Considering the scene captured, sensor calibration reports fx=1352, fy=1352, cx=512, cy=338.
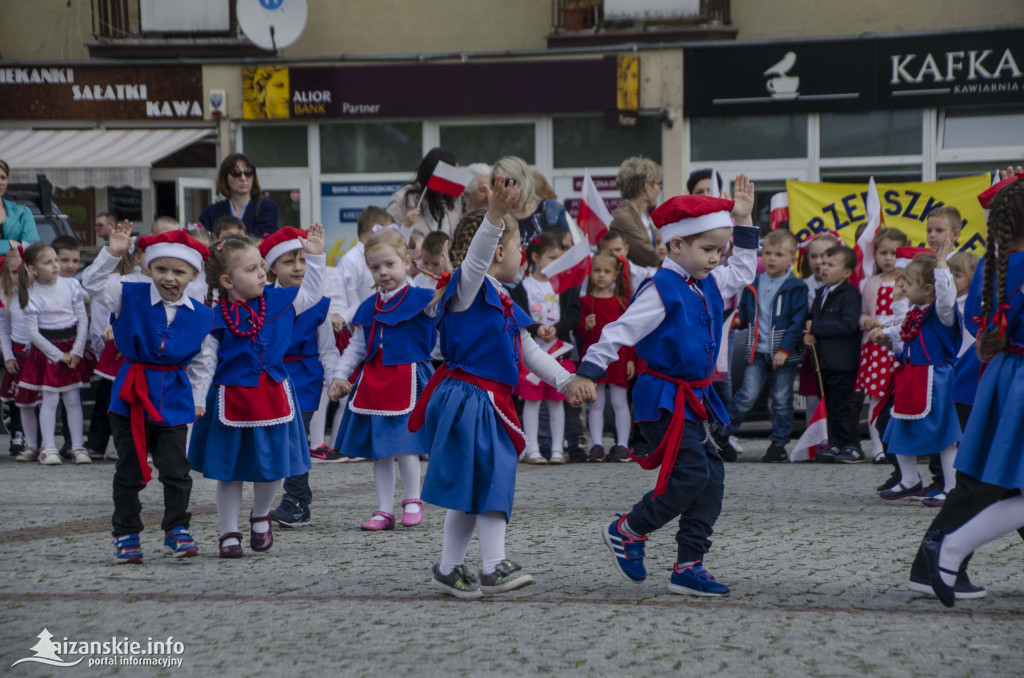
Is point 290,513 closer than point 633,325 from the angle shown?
No

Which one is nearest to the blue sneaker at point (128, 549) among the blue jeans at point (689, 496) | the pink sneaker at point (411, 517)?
the pink sneaker at point (411, 517)

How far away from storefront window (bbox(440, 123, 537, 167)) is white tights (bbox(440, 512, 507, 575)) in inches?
631

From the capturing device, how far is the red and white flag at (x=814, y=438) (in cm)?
1029

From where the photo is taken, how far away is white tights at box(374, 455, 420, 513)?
7.14 m

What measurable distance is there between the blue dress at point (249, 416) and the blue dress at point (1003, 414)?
2.99m

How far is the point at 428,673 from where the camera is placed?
13.4 feet

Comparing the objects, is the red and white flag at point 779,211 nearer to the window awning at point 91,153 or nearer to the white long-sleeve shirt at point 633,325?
the white long-sleeve shirt at point 633,325

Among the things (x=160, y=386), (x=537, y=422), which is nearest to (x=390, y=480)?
(x=160, y=386)

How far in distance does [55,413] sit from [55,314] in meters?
0.82

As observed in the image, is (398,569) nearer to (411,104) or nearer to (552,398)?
(552,398)

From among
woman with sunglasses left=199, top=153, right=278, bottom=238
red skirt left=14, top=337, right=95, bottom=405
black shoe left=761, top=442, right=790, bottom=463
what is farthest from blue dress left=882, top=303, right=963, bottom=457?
red skirt left=14, top=337, right=95, bottom=405

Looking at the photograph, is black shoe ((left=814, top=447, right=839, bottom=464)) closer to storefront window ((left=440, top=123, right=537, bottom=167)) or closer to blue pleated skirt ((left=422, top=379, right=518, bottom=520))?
blue pleated skirt ((left=422, top=379, right=518, bottom=520))

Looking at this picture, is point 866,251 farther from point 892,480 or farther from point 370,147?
point 370,147

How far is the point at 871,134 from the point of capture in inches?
776
